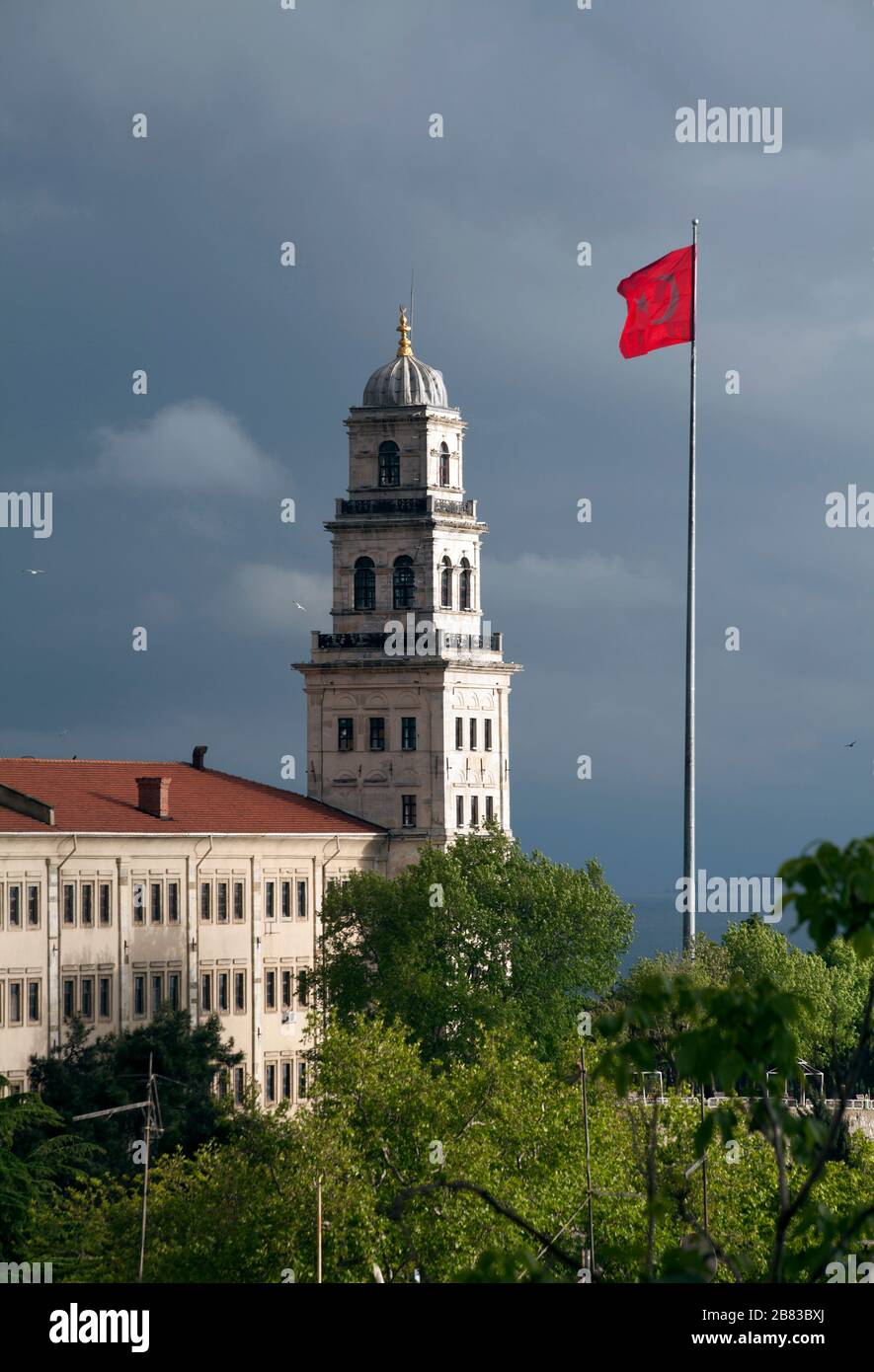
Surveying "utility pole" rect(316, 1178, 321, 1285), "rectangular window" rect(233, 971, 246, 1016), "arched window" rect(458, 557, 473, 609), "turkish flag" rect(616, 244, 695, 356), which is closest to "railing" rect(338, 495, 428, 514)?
"arched window" rect(458, 557, 473, 609)

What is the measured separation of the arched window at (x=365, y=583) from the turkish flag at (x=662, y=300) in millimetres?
33418

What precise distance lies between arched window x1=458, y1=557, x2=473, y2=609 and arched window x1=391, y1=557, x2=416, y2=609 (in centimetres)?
294

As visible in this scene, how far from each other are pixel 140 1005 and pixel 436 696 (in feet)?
85.7

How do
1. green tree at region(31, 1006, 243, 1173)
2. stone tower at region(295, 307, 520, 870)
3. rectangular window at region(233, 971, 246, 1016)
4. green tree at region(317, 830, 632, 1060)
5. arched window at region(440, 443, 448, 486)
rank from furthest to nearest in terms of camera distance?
arched window at region(440, 443, 448, 486) < stone tower at region(295, 307, 520, 870) < rectangular window at region(233, 971, 246, 1016) < green tree at region(317, 830, 632, 1060) < green tree at region(31, 1006, 243, 1173)

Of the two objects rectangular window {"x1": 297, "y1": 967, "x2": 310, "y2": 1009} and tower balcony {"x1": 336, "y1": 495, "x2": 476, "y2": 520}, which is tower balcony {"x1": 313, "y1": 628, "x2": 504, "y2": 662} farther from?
rectangular window {"x1": 297, "y1": 967, "x2": 310, "y2": 1009}

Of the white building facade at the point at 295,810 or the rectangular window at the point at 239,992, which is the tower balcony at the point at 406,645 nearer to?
the white building facade at the point at 295,810

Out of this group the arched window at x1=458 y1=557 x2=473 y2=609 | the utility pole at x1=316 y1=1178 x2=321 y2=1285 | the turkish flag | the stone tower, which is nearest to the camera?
the utility pole at x1=316 y1=1178 x2=321 y2=1285

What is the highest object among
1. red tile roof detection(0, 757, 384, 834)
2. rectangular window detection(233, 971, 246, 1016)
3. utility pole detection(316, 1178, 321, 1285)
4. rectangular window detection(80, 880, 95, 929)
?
red tile roof detection(0, 757, 384, 834)

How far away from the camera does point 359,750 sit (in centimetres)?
13225

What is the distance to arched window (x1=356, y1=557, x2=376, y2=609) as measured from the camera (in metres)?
134

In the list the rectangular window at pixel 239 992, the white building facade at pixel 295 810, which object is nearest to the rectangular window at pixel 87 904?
the white building facade at pixel 295 810

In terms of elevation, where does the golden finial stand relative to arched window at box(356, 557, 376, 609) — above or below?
above

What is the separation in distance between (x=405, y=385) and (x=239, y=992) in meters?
34.6

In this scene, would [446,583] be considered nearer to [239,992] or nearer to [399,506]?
[399,506]
